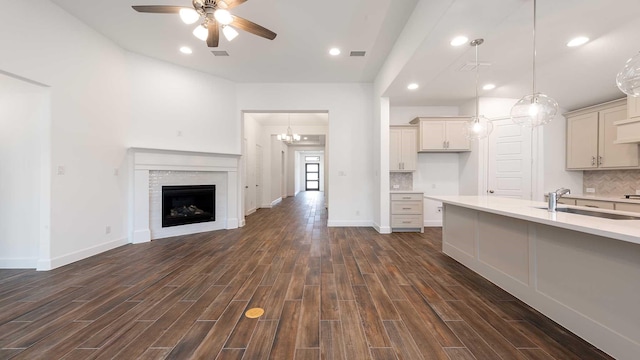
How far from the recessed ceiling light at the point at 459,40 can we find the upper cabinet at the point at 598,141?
333 cm

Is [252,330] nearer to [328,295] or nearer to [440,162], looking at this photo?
[328,295]

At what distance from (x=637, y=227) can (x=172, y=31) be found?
5281 mm

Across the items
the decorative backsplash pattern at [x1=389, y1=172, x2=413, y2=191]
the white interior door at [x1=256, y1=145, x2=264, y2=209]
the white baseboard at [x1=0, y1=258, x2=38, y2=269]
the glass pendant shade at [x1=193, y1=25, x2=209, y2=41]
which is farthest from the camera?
the white interior door at [x1=256, y1=145, x2=264, y2=209]

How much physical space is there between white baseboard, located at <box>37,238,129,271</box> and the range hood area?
8036mm

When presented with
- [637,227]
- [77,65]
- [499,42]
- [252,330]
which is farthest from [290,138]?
[637,227]

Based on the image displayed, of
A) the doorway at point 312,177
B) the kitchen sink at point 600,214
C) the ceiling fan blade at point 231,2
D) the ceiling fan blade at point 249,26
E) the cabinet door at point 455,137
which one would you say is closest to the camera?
the kitchen sink at point 600,214

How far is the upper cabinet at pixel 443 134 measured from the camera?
5121 millimetres

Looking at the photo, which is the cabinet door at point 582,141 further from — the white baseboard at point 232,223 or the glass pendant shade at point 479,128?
the white baseboard at point 232,223

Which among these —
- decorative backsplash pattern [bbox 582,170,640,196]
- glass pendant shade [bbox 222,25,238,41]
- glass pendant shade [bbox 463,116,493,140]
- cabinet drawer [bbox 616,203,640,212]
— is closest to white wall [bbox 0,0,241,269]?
glass pendant shade [bbox 222,25,238,41]

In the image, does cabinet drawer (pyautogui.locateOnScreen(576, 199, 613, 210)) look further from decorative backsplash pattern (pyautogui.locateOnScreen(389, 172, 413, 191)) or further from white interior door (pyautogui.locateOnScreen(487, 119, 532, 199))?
decorative backsplash pattern (pyautogui.locateOnScreen(389, 172, 413, 191))

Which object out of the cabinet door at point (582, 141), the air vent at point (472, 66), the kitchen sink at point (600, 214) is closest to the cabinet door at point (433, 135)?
the air vent at point (472, 66)

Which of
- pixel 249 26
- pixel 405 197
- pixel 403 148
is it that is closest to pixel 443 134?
pixel 403 148

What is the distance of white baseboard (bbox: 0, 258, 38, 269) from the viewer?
9.78 feet

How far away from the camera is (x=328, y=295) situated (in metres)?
2.32
